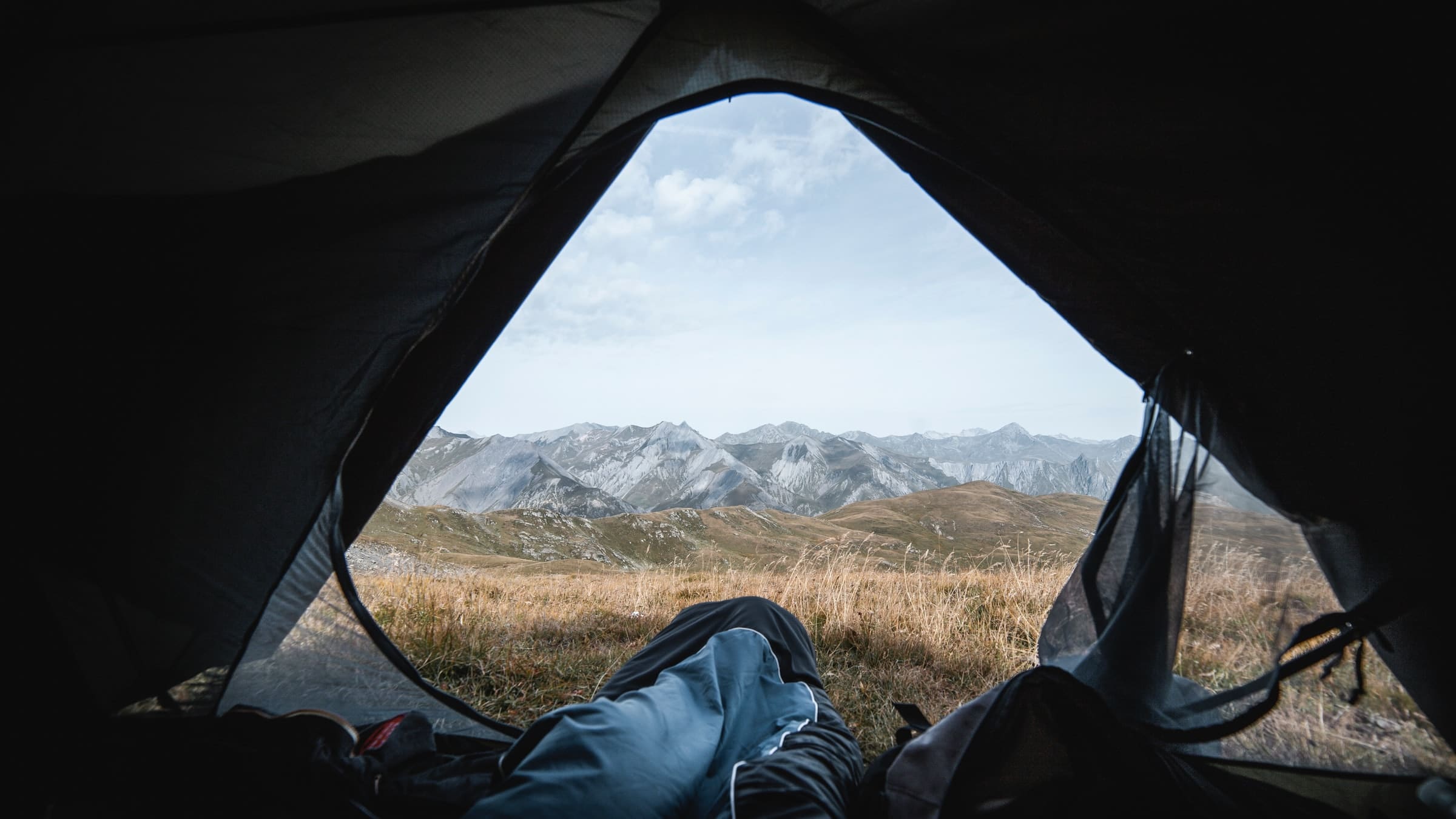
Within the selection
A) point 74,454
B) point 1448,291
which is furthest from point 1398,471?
point 74,454

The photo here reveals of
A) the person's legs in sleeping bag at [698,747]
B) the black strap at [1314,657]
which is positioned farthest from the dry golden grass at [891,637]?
the person's legs in sleeping bag at [698,747]

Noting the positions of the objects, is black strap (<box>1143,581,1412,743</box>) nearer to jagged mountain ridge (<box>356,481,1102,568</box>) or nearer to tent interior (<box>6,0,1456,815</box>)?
tent interior (<box>6,0,1456,815</box>)

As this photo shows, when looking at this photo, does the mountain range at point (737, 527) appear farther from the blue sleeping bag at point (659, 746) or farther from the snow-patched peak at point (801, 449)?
the snow-patched peak at point (801, 449)

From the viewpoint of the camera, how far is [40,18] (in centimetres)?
136

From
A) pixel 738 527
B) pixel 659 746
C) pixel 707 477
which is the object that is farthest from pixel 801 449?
pixel 659 746

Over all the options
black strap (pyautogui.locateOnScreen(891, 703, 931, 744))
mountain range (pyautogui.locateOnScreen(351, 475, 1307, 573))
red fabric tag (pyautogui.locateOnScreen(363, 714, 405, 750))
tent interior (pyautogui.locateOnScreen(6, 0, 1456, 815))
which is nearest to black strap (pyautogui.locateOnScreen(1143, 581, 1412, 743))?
tent interior (pyautogui.locateOnScreen(6, 0, 1456, 815))

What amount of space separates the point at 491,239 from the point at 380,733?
5.28ft

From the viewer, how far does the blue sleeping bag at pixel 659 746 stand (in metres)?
1.23

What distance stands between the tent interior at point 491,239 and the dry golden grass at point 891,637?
10 cm

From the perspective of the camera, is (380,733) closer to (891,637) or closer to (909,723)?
(909,723)

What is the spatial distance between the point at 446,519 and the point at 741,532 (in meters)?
35.0

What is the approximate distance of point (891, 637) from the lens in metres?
3.55

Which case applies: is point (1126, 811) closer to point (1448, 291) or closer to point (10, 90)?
point (1448, 291)

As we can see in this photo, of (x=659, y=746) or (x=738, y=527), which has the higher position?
(x=659, y=746)
